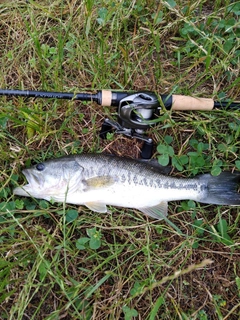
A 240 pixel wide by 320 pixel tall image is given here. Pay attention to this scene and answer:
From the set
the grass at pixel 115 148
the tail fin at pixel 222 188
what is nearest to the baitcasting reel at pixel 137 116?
the grass at pixel 115 148

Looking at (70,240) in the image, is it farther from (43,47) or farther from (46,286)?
(43,47)

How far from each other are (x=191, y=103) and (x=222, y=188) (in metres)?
0.75

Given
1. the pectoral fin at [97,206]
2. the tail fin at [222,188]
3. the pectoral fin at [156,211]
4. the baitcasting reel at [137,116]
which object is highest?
the baitcasting reel at [137,116]

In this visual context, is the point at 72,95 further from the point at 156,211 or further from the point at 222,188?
the point at 222,188

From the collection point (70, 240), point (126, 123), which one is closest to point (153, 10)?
point (126, 123)

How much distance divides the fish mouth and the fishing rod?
0.63 m

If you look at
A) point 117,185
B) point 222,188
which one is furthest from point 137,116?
point 222,188

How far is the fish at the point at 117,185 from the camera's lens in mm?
2877

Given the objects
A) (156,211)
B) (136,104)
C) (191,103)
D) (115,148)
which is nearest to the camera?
(136,104)

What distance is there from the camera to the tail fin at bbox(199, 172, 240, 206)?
9.66 feet

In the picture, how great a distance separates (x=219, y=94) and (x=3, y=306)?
2.51m

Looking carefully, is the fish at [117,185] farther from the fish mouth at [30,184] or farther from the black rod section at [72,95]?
the black rod section at [72,95]

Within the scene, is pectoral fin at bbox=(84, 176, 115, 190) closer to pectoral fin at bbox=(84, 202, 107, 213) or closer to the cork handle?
pectoral fin at bbox=(84, 202, 107, 213)

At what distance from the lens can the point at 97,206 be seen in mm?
2912
